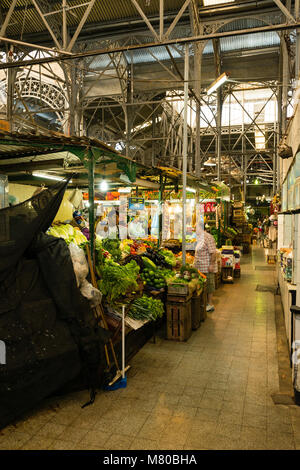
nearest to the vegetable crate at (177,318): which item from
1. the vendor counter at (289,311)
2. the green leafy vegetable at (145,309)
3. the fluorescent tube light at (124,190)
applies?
the green leafy vegetable at (145,309)

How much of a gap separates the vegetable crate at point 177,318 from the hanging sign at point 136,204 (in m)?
5.63

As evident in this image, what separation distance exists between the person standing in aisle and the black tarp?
4.46 metres

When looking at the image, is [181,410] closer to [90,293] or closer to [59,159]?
[90,293]

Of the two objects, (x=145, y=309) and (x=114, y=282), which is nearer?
(x=114, y=282)

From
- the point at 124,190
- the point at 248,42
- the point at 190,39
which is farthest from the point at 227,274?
the point at 248,42

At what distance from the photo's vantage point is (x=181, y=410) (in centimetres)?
410

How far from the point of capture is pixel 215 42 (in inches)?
685

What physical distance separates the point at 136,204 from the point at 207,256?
3.97m

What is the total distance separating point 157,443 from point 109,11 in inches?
598

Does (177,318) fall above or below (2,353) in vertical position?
below

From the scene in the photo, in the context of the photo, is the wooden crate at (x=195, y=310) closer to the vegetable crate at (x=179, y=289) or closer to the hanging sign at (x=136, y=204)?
the vegetable crate at (x=179, y=289)

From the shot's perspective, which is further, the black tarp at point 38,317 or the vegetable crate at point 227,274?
the vegetable crate at point 227,274

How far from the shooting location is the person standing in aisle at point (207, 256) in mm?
8375
